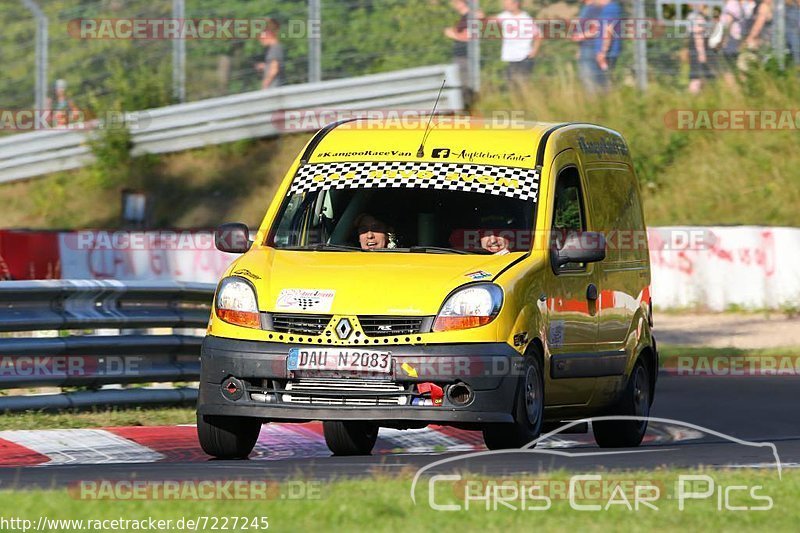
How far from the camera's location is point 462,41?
26.7 meters

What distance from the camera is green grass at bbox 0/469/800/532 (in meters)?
5.75

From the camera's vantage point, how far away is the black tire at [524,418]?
852 cm

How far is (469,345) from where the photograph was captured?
839 centimetres

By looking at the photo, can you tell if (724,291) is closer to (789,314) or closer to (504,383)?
(789,314)

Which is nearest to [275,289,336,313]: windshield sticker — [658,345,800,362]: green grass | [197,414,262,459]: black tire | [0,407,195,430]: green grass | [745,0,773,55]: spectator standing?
[197,414,262,459]: black tire

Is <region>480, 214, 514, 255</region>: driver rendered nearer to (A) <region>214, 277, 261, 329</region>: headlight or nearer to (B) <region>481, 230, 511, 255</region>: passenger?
(B) <region>481, 230, 511, 255</region>: passenger

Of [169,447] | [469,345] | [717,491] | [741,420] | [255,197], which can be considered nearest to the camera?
[717,491]

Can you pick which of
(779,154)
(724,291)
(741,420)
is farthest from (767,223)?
(741,420)

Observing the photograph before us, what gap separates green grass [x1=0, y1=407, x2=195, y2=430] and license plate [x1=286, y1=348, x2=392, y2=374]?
260 cm

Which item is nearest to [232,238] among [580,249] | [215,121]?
[580,249]

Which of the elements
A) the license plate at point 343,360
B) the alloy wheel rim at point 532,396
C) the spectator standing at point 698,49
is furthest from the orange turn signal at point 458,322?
the spectator standing at point 698,49

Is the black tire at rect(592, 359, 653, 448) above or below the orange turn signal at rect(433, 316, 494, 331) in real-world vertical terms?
below

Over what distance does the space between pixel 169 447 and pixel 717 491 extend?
4.26 m

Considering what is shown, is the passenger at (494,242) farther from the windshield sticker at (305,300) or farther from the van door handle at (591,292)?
the windshield sticker at (305,300)
